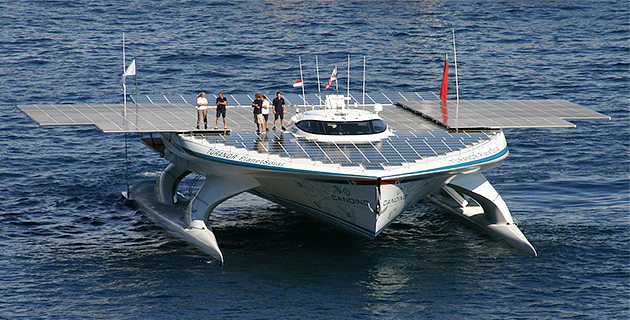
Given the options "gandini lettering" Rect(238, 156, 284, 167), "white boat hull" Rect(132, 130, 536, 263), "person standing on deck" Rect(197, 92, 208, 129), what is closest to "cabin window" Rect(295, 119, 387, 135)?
"white boat hull" Rect(132, 130, 536, 263)

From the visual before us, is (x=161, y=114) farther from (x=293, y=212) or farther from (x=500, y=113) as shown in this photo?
(x=500, y=113)

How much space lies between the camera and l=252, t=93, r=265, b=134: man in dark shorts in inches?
1890

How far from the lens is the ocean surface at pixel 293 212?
135ft

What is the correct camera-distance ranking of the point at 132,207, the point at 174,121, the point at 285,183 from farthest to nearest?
the point at 132,207 → the point at 174,121 → the point at 285,183

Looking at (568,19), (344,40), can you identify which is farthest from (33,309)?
(568,19)

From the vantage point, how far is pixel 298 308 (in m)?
39.7

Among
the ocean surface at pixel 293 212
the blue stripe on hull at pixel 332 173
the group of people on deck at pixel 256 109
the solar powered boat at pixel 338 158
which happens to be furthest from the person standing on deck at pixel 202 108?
the ocean surface at pixel 293 212

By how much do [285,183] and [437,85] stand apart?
4618cm

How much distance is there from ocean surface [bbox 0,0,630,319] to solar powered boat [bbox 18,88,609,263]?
5.65 feet

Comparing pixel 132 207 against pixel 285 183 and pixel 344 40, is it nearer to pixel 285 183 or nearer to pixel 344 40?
pixel 285 183

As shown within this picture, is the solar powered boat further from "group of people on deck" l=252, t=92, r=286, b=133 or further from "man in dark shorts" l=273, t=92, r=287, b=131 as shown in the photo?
"man in dark shorts" l=273, t=92, r=287, b=131

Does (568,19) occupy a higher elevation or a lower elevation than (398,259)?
higher

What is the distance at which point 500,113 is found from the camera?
2067 inches

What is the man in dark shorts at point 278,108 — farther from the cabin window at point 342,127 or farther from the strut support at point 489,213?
the strut support at point 489,213
